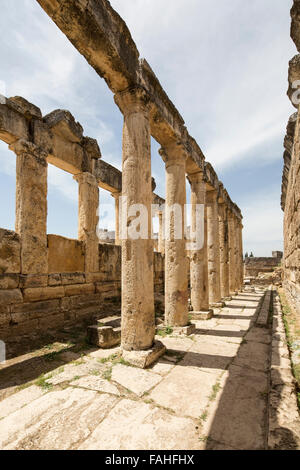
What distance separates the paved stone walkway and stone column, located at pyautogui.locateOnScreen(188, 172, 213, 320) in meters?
2.78

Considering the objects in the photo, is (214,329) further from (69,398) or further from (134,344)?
(69,398)

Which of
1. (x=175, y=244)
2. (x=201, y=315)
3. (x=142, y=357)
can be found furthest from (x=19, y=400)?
(x=201, y=315)

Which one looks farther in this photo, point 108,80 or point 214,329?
point 214,329

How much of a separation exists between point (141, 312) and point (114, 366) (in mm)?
881

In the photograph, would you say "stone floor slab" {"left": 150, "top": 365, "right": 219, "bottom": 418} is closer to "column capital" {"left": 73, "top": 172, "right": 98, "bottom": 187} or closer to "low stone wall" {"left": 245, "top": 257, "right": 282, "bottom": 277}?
"column capital" {"left": 73, "top": 172, "right": 98, "bottom": 187}

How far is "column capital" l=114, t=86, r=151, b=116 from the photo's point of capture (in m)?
4.34

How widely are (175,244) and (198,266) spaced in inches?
78.7

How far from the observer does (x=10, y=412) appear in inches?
103

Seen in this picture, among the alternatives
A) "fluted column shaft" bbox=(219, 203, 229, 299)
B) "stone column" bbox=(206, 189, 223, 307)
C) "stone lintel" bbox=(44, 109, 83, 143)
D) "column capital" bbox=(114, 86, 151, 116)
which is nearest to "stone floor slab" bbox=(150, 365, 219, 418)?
"column capital" bbox=(114, 86, 151, 116)

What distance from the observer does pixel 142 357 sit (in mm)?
3781

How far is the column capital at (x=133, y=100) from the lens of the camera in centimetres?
434

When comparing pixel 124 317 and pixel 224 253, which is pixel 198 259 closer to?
pixel 124 317
